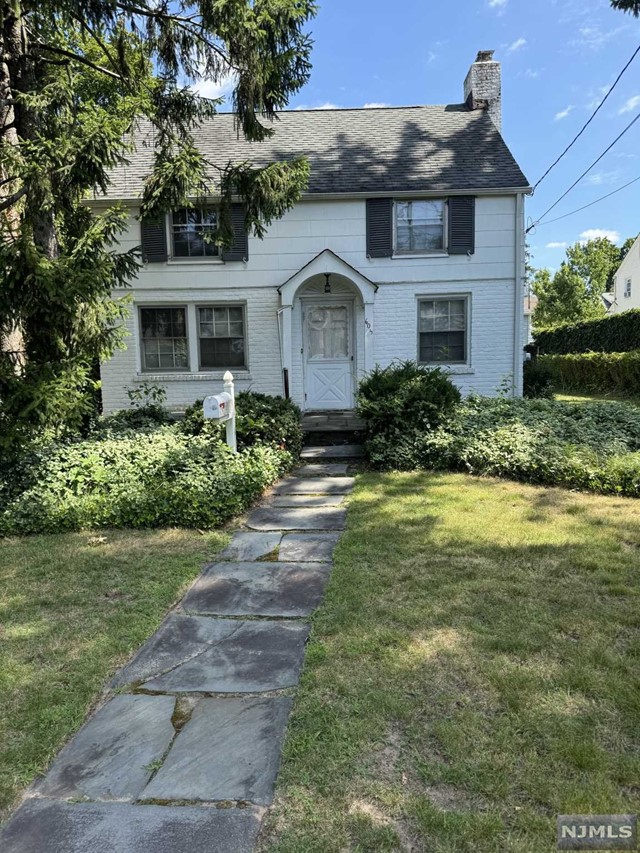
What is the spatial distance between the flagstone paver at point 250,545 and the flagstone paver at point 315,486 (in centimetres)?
142

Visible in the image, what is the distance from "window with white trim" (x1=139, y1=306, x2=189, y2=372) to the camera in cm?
1096

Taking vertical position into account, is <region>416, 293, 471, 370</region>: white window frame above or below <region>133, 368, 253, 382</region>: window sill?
above

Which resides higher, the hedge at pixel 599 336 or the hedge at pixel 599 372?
the hedge at pixel 599 336

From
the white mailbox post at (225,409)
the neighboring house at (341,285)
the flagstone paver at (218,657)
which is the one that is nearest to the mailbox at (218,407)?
the white mailbox post at (225,409)

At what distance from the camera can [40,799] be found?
2004 millimetres

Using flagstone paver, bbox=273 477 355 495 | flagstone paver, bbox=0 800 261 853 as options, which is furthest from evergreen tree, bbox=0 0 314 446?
flagstone paver, bbox=0 800 261 853

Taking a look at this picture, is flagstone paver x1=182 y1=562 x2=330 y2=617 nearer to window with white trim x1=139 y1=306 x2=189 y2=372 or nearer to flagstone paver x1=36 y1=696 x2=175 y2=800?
flagstone paver x1=36 y1=696 x2=175 y2=800

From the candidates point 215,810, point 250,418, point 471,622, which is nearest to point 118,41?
point 250,418

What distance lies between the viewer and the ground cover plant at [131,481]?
5.16 metres

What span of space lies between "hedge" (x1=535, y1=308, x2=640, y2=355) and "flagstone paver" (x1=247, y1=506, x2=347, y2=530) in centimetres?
1541

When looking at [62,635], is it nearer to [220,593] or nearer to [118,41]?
[220,593]

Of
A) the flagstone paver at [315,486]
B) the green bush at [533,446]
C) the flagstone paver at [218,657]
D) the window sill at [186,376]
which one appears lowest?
the flagstone paver at [218,657]

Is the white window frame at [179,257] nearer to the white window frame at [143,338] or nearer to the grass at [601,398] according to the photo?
the white window frame at [143,338]

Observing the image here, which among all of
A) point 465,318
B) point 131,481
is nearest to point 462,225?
point 465,318
